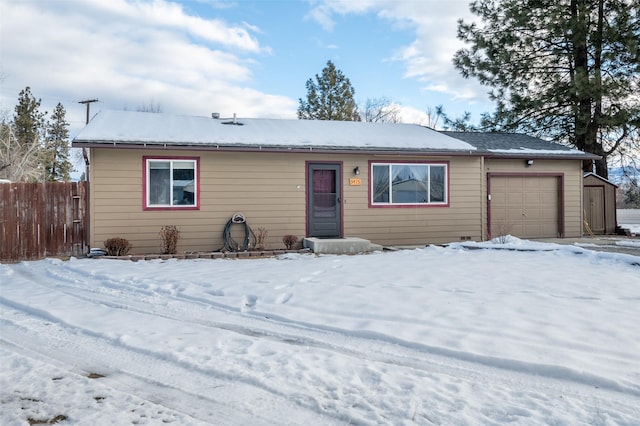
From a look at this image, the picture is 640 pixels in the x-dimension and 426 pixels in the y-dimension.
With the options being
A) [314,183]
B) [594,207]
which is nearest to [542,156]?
[594,207]

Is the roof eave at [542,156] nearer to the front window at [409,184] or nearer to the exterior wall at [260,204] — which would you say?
Result: the exterior wall at [260,204]

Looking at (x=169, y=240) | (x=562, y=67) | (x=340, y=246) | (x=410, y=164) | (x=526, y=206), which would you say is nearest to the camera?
(x=169, y=240)

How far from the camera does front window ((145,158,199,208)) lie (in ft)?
32.1

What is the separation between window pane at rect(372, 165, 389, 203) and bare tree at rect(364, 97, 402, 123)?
2485 cm

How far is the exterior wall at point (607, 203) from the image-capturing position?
14.7 meters

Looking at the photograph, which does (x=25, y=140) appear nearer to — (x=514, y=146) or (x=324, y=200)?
(x=324, y=200)

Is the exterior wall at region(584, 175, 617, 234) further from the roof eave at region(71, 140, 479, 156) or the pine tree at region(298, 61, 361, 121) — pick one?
the pine tree at region(298, 61, 361, 121)

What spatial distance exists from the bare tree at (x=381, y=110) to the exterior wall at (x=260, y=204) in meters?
24.3

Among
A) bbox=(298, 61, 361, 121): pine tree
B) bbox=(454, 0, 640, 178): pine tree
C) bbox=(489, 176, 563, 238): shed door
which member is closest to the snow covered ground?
bbox=(489, 176, 563, 238): shed door

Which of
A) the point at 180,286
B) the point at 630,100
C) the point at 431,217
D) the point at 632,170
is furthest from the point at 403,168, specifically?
the point at 632,170

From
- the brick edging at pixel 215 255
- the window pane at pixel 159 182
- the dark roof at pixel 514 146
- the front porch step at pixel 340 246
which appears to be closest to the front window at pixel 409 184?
the dark roof at pixel 514 146

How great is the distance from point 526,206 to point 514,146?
1776mm

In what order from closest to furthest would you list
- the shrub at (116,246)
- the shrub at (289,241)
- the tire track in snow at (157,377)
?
the tire track in snow at (157,377), the shrub at (116,246), the shrub at (289,241)

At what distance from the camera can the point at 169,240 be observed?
954 centimetres
